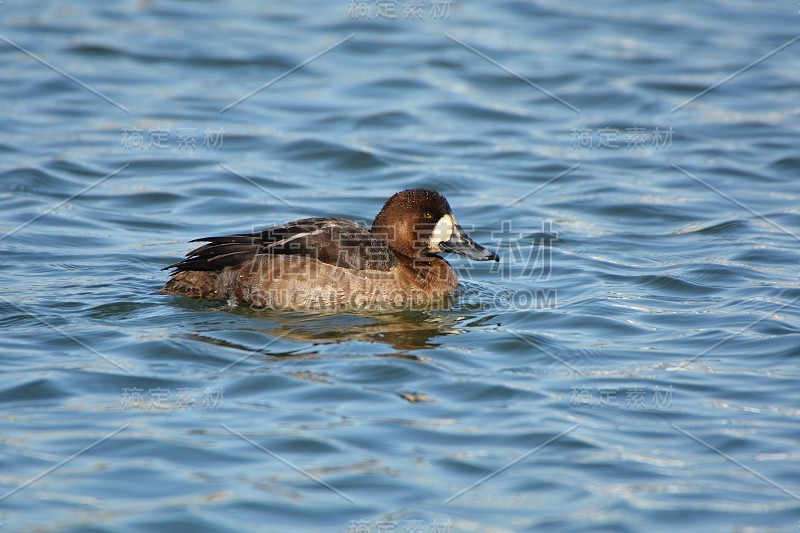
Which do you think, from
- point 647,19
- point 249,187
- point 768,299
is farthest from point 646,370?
point 647,19

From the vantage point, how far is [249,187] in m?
12.1

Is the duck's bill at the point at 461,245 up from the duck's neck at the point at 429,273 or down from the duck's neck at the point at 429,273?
up

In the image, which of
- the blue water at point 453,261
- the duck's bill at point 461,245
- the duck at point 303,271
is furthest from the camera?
the duck's bill at point 461,245

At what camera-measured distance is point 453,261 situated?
10.2m

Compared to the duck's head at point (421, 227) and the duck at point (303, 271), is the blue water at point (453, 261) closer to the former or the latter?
the duck at point (303, 271)

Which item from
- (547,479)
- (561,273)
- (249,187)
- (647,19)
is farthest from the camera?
(647,19)

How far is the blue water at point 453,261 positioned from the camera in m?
5.54

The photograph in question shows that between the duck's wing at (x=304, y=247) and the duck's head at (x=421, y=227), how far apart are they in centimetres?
36

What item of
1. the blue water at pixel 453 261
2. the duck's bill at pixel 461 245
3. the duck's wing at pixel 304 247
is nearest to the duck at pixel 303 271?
the duck's wing at pixel 304 247

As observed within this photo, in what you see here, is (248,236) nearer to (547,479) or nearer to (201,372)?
(201,372)

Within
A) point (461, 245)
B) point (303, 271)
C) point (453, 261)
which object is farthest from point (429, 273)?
point (453, 261)

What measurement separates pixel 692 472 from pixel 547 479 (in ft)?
2.84

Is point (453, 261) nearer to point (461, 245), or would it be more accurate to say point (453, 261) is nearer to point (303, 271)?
point (461, 245)

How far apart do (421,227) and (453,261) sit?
5.23 ft
